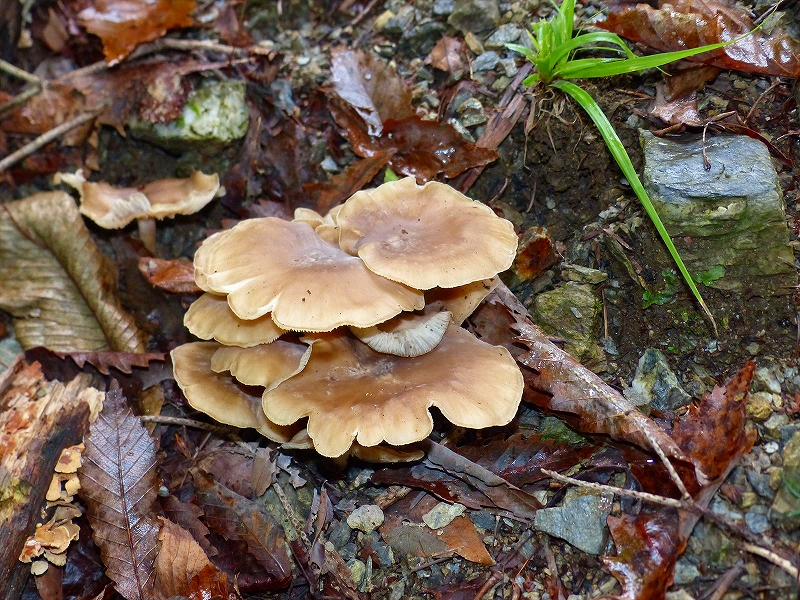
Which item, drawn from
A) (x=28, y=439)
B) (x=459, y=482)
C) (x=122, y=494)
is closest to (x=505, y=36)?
(x=459, y=482)

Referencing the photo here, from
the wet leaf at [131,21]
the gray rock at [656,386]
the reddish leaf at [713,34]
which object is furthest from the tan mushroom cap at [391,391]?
the wet leaf at [131,21]

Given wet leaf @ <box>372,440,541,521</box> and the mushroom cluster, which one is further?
wet leaf @ <box>372,440,541,521</box>

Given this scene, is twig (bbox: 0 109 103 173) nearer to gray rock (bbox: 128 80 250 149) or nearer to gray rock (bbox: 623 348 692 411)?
gray rock (bbox: 128 80 250 149)

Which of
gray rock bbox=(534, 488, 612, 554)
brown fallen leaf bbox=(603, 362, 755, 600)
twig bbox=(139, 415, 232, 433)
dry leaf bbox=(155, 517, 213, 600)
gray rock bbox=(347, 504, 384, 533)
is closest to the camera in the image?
brown fallen leaf bbox=(603, 362, 755, 600)

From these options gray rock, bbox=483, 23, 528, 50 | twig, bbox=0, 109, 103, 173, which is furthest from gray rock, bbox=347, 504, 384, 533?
twig, bbox=0, 109, 103, 173

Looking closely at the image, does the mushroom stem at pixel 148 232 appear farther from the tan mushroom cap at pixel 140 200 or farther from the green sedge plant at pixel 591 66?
the green sedge plant at pixel 591 66

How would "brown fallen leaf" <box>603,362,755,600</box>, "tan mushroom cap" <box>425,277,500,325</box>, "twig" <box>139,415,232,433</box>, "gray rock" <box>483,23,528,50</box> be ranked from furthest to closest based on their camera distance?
"gray rock" <box>483,23,528,50</box> < "twig" <box>139,415,232,433</box> < "tan mushroom cap" <box>425,277,500,325</box> < "brown fallen leaf" <box>603,362,755,600</box>

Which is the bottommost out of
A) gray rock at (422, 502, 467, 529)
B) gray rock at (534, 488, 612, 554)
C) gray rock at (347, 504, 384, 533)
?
gray rock at (422, 502, 467, 529)
